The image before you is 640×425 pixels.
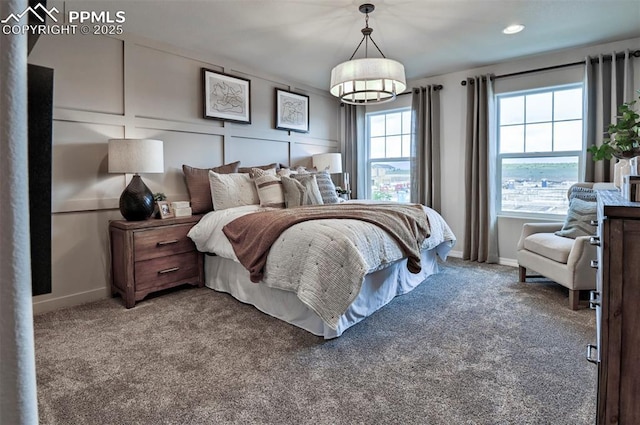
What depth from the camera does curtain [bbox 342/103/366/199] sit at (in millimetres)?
5504

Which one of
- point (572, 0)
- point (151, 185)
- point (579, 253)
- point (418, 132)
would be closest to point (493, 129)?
point (418, 132)

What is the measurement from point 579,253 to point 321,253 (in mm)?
2081

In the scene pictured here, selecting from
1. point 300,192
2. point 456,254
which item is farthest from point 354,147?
point 300,192

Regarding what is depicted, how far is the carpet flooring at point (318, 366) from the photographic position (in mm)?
1606

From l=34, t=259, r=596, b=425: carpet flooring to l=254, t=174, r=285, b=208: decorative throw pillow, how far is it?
1.04 m

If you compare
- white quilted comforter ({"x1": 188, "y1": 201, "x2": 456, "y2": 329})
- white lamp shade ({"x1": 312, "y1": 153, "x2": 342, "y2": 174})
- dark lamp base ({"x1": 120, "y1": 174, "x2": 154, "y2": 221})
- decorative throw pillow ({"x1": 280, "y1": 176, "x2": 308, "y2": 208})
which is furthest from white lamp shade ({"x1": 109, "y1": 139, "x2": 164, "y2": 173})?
white lamp shade ({"x1": 312, "y1": 153, "x2": 342, "y2": 174})

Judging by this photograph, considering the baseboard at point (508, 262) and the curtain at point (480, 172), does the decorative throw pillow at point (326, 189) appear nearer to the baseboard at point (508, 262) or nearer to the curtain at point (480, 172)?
the curtain at point (480, 172)

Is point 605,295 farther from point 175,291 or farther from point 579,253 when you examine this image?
point 175,291

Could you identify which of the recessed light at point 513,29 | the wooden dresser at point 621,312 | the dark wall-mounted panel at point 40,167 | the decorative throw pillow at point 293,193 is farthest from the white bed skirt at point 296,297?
the recessed light at point 513,29

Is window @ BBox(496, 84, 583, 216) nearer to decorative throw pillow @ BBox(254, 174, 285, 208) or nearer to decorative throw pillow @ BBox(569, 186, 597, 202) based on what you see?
decorative throw pillow @ BBox(569, 186, 597, 202)

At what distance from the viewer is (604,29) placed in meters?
3.30

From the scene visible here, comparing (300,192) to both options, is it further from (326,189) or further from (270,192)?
(326,189)

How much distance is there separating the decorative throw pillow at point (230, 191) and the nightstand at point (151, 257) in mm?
301

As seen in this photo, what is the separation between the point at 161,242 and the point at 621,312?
306cm
